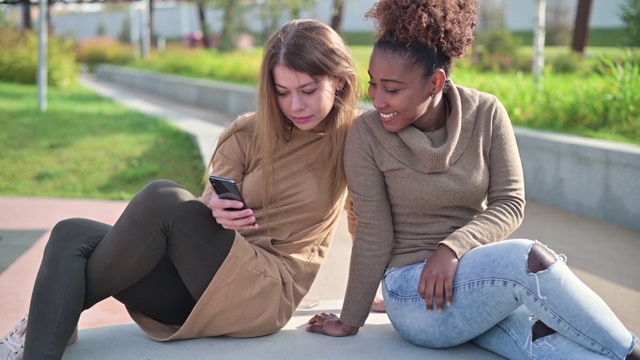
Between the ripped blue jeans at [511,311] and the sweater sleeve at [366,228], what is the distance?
87 mm

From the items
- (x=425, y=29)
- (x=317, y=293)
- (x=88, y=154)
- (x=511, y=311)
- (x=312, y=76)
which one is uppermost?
(x=425, y=29)

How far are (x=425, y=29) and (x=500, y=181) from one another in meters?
0.61

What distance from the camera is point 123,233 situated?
283 cm

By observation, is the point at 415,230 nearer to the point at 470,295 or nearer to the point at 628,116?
the point at 470,295

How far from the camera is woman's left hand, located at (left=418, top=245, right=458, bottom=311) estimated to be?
2793 millimetres

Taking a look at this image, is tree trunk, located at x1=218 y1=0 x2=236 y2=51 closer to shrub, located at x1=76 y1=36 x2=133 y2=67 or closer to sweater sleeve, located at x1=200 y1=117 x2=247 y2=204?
shrub, located at x1=76 y1=36 x2=133 y2=67

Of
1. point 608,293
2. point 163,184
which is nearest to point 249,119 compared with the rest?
point 163,184

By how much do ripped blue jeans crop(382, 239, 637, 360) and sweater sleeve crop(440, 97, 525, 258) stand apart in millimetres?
169

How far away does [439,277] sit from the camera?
279 centimetres

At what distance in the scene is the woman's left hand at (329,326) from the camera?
312cm

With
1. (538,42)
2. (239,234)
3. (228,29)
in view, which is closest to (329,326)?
(239,234)

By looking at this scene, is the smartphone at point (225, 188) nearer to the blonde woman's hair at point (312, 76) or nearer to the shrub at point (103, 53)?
the blonde woman's hair at point (312, 76)

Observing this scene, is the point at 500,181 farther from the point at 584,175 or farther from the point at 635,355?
the point at 584,175

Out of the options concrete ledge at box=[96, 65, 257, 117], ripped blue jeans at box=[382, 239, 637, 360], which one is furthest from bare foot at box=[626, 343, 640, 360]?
concrete ledge at box=[96, 65, 257, 117]
